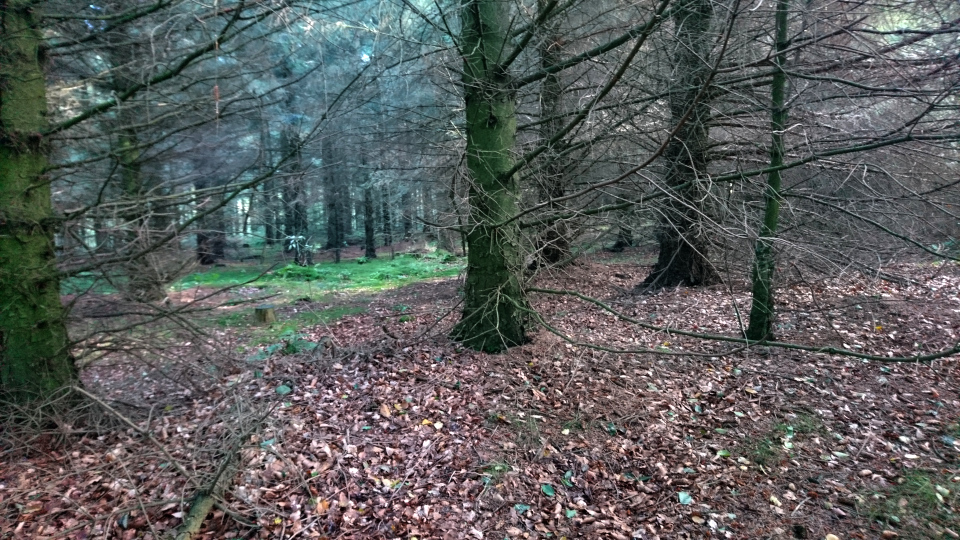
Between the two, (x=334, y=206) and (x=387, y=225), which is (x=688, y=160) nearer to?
(x=387, y=225)

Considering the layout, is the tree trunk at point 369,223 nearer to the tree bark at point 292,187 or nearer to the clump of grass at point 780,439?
the tree bark at point 292,187

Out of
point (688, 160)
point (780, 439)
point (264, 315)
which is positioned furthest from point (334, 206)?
point (780, 439)

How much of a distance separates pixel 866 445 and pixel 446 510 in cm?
372

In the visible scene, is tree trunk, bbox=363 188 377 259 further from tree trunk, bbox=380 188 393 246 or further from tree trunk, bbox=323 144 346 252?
tree trunk, bbox=380 188 393 246

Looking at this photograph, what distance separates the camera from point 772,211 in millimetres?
5680

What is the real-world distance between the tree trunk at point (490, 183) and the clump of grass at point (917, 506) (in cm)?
339

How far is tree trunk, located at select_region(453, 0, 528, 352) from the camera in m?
5.75

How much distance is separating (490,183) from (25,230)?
13.4 feet

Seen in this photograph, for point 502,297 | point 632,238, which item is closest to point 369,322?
point 502,297

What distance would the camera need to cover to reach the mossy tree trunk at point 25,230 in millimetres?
3996

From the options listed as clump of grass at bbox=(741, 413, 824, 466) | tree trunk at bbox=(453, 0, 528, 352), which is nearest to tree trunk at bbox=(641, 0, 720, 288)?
clump of grass at bbox=(741, 413, 824, 466)

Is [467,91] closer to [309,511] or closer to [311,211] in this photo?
[309,511]

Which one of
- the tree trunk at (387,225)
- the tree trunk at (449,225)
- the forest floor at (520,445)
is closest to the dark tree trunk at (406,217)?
the tree trunk at (387,225)

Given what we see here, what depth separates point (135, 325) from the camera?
4.14 meters
